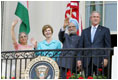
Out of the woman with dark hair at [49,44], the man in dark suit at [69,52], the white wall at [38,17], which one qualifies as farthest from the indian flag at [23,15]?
the man in dark suit at [69,52]

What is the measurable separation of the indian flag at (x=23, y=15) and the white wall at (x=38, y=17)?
0.51 meters

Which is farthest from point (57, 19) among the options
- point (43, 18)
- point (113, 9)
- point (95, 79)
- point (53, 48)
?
point (95, 79)

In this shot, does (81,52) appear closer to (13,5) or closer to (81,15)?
(81,15)

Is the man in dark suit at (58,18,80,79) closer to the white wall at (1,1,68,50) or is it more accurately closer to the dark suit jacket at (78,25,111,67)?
the dark suit jacket at (78,25,111,67)

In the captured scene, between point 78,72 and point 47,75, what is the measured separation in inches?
30.2

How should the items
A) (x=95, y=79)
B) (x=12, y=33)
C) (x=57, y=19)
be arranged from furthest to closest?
(x=57, y=19)
(x=12, y=33)
(x=95, y=79)

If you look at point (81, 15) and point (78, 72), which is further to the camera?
point (81, 15)

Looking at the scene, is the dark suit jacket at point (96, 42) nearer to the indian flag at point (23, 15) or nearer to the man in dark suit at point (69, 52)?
the man in dark suit at point (69, 52)

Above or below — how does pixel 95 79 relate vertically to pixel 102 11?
below

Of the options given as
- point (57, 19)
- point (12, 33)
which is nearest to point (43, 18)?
point (57, 19)

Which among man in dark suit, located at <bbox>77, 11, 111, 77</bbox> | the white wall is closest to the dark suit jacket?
man in dark suit, located at <bbox>77, 11, 111, 77</bbox>

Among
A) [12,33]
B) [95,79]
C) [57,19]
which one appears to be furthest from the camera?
[57,19]

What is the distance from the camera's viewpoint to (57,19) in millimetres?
16172

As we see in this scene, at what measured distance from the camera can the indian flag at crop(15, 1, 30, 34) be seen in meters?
15.8
